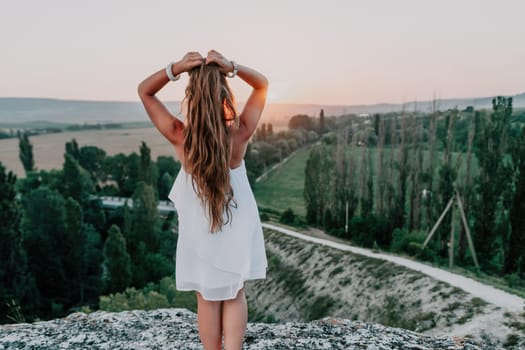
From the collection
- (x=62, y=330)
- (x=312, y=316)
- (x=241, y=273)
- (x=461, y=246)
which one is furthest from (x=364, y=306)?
(x=241, y=273)

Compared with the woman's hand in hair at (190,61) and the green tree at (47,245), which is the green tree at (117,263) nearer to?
the green tree at (47,245)

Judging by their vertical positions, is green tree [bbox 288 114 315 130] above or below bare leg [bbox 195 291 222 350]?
above

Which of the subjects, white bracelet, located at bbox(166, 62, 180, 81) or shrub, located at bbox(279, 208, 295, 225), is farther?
shrub, located at bbox(279, 208, 295, 225)

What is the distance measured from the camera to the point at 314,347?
3.76 meters

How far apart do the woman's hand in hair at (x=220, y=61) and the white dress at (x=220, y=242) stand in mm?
589

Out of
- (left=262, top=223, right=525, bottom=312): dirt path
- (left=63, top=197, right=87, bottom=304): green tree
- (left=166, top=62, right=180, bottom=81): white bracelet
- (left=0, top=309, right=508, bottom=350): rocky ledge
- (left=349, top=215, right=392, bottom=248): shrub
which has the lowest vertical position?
(left=63, top=197, right=87, bottom=304): green tree

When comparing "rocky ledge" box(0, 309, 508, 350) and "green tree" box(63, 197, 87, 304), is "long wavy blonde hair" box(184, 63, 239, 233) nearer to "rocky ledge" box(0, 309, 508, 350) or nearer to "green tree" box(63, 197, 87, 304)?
"rocky ledge" box(0, 309, 508, 350)

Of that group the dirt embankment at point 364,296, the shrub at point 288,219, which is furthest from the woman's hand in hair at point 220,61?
the shrub at point 288,219

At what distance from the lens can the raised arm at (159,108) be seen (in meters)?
2.49

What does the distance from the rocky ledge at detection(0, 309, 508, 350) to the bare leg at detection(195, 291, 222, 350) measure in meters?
1.10

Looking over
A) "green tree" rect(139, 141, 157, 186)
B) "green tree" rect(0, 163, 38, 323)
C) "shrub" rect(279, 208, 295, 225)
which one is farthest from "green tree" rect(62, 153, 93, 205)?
"shrub" rect(279, 208, 295, 225)

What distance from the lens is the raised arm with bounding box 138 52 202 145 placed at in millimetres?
2492

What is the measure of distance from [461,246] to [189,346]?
17.5 meters

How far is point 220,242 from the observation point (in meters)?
2.60
